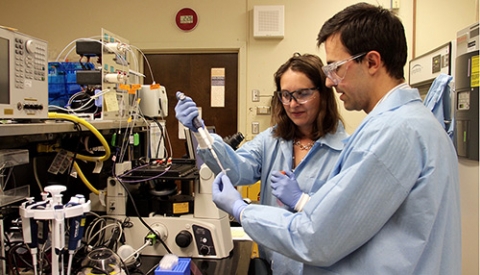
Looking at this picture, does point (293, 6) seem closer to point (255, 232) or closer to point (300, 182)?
point (300, 182)

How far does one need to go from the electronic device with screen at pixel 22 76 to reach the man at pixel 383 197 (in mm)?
758

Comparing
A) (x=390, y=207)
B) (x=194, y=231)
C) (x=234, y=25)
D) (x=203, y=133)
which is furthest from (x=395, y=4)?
(x=390, y=207)

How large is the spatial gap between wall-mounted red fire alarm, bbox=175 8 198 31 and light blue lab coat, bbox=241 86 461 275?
10.3ft

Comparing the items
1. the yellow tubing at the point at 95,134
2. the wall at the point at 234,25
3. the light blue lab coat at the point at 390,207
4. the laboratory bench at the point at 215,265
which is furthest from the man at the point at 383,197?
the wall at the point at 234,25

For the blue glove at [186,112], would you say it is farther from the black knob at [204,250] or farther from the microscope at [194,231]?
the black knob at [204,250]

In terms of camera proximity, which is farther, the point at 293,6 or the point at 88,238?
the point at 293,6

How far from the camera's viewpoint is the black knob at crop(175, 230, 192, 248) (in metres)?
1.28

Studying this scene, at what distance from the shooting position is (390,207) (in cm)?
72

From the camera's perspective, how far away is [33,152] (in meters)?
1.29

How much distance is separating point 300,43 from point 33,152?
9.29 feet

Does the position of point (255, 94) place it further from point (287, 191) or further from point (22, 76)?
point (22, 76)

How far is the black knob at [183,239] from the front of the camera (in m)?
1.28

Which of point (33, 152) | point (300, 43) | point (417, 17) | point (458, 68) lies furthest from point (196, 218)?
point (417, 17)

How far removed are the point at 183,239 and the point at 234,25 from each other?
2.79m
